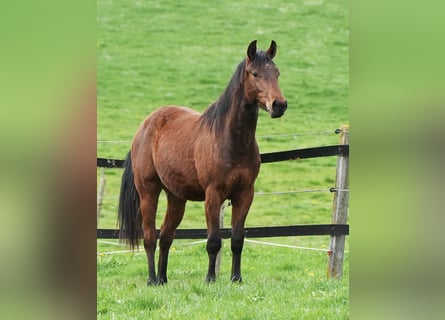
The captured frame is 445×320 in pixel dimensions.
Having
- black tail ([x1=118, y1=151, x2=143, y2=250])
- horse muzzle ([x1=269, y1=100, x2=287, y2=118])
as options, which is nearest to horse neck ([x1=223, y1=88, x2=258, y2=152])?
horse muzzle ([x1=269, y1=100, x2=287, y2=118])

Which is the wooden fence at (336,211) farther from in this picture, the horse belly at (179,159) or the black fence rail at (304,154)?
the horse belly at (179,159)

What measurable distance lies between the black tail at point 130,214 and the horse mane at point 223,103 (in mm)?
781

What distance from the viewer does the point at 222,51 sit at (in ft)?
31.8

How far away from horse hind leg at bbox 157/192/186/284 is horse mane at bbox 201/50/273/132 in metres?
0.66

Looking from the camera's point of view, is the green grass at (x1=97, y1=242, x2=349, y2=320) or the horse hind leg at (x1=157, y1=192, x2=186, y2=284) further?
the horse hind leg at (x1=157, y1=192, x2=186, y2=284)

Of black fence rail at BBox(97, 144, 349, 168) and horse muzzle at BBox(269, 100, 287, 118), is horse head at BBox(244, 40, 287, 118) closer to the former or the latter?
horse muzzle at BBox(269, 100, 287, 118)

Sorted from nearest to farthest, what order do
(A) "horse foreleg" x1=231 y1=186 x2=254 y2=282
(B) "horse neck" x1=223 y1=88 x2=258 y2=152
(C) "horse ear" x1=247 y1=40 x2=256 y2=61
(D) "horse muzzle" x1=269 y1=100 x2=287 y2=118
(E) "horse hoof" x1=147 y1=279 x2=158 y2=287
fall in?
(D) "horse muzzle" x1=269 y1=100 x2=287 y2=118 → (C) "horse ear" x1=247 y1=40 x2=256 y2=61 → (B) "horse neck" x1=223 y1=88 x2=258 y2=152 → (A) "horse foreleg" x1=231 y1=186 x2=254 y2=282 → (E) "horse hoof" x1=147 y1=279 x2=158 y2=287

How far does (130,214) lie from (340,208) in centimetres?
144

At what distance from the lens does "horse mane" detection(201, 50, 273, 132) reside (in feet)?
11.7

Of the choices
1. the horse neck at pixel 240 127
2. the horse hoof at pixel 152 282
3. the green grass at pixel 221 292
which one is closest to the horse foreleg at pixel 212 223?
the green grass at pixel 221 292
